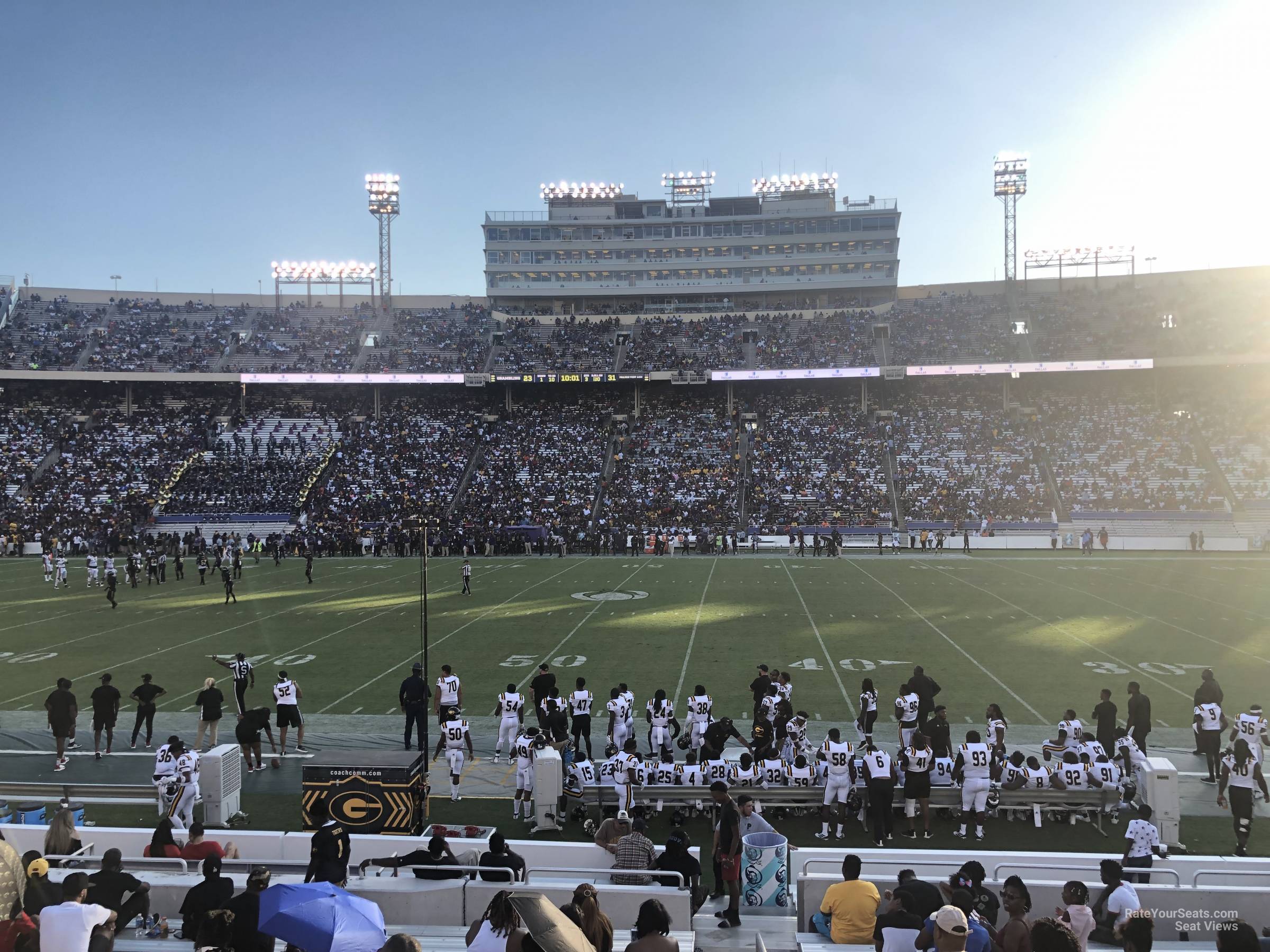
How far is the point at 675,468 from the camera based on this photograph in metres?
53.3

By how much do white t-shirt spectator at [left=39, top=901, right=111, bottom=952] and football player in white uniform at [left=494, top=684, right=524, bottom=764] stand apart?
6852 millimetres

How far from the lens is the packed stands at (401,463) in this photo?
160ft

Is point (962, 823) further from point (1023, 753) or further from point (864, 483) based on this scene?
point (864, 483)

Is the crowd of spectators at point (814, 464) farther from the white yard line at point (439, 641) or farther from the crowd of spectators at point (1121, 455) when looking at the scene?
the white yard line at point (439, 641)

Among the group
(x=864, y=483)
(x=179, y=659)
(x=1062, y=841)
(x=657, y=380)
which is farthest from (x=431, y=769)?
(x=657, y=380)

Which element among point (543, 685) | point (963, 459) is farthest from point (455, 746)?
point (963, 459)

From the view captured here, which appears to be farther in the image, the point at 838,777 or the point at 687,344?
the point at 687,344

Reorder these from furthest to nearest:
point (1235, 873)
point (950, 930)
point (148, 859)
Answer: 1. point (148, 859)
2. point (1235, 873)
3. point (950, 930)

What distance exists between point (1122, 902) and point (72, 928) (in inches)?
297

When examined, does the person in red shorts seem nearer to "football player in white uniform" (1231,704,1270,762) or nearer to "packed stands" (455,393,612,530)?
Answer: "football player in white uniform" (1231,704,1270,762)

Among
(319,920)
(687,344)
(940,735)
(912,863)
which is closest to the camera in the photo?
(319,920)

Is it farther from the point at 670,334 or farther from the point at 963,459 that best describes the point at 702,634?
the point at 670,334

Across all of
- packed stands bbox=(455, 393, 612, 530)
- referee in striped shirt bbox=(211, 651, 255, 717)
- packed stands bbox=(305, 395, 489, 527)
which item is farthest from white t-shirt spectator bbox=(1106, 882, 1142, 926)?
packed stands bbox=(305, 395, 489, 527)

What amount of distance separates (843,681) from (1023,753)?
463 centimetres
